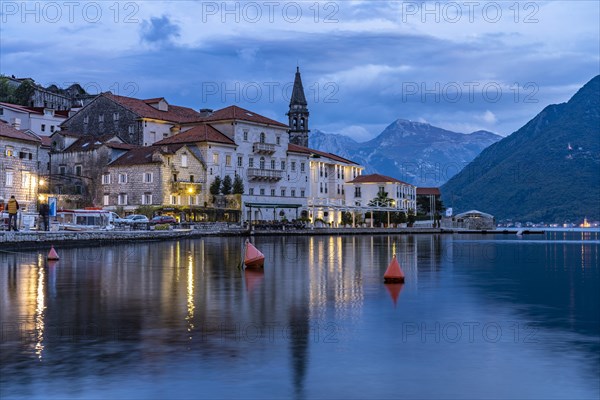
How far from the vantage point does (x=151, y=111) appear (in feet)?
354

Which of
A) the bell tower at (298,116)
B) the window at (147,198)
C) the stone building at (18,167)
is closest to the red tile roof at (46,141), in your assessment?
the window at (147,198)

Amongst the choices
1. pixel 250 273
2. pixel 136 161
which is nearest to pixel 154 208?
pixel 136 161

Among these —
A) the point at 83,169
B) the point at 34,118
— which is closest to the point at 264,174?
the point at 83,169

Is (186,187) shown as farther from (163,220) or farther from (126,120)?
(126,120)

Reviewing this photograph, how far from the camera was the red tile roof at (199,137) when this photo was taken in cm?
9925

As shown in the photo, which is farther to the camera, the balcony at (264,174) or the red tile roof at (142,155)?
the balcony at (264,174)

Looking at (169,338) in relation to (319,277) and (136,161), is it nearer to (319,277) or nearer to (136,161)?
(319,277)

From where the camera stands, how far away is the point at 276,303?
2111cm

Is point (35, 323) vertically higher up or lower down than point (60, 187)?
lower down

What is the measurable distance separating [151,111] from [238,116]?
11.9 m

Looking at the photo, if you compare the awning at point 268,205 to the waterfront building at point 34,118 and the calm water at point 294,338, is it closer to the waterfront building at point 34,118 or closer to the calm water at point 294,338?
the waterfront building at point 34,118

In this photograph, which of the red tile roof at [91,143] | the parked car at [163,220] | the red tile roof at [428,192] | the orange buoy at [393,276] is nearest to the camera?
the orange buoy at [393,276]

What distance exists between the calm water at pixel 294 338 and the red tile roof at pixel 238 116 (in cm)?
7753

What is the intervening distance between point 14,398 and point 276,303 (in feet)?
36.0
